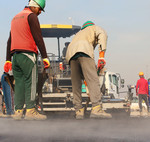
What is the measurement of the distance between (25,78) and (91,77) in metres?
0.89

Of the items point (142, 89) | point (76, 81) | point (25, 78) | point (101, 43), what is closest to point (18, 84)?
point (25, 78)

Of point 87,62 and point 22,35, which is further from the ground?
point 22,35

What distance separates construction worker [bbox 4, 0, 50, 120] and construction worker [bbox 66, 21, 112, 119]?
1.64 feet

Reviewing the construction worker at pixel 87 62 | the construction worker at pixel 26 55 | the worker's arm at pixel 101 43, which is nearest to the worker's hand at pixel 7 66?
the construction worker at pixel 26 55

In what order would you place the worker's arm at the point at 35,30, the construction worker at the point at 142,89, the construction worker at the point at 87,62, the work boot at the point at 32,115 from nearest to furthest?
the work boot at the point at 32,115 → the worker's arm at the point at 35,30 → the construction worker at the point at 87,62 → the construction worker at the point at 142,89

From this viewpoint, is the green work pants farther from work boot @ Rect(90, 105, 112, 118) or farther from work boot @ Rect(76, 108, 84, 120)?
work boot @ Rect(90, 105, 112, 118)

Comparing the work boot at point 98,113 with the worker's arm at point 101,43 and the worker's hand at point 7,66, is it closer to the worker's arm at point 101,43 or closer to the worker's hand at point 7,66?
the worker's arm at point 101,43

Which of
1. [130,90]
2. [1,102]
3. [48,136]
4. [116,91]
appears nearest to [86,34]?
[48,136]

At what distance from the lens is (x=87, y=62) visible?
4.34 m

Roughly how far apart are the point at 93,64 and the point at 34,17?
1.01 meters

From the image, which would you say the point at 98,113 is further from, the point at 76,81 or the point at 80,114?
the point at 76,81

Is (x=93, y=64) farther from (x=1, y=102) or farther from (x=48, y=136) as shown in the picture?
(x=1, y=102)

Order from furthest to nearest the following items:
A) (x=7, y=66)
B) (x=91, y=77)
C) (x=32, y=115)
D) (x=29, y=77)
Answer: (x=7, y=66) < (x=91, y=77) < (x=29, y=77) < (x=32, y=115)

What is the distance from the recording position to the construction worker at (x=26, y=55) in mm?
4012
